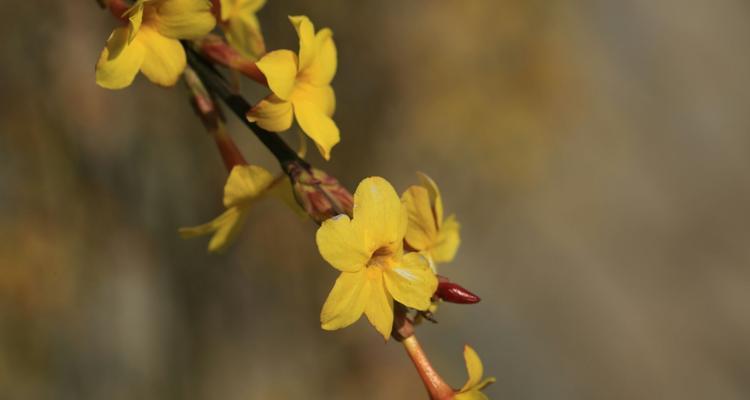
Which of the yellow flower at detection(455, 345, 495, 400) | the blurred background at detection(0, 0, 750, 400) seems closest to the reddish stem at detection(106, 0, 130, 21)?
the yellow flower at detection(455, 345, 495, 400)

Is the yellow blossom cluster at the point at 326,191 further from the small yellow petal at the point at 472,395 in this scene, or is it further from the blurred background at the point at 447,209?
the blurred background at the point at 447,209

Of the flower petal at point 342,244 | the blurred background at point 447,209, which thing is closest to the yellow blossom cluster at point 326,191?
the flower petal at point 342,244

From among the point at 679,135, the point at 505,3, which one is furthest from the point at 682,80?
the point at 505,3

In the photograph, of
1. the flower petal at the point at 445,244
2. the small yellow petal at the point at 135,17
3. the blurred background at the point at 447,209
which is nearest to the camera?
the small yellow petal at the point at 135,17

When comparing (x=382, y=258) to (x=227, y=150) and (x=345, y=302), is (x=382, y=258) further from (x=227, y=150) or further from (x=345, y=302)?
(x=227, y=150)

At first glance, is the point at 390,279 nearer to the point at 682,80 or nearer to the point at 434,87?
the point at 434,87

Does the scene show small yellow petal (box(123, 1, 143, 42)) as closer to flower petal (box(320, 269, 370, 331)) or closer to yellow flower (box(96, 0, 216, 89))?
yellow flower (box(96, 0, 216, 89))
